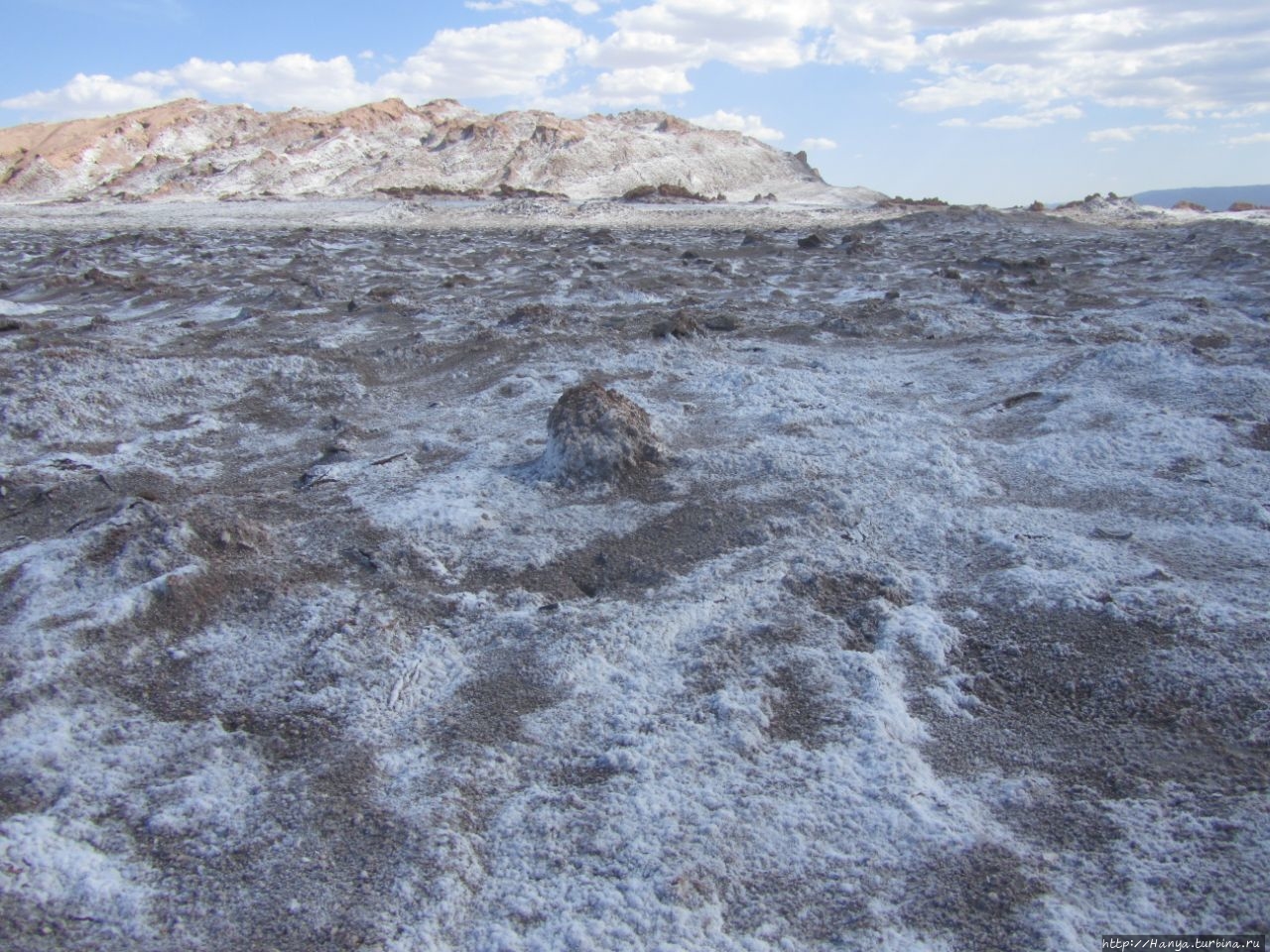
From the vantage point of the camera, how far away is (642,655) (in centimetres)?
191

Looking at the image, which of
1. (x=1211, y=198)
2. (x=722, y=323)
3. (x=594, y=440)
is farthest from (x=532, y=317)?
(x=1211, y=198)

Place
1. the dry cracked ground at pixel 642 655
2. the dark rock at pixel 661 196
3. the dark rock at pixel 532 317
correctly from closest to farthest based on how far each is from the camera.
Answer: the dry cracked ground at pixel 642 655, the dark rock at pixel 532 317, the dark rock at pixel 661 196

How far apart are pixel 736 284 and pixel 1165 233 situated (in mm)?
6404

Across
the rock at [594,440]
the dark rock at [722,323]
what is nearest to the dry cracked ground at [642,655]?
the rock at [594,440]

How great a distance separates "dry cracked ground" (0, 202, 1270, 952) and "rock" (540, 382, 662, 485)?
74 millimetres

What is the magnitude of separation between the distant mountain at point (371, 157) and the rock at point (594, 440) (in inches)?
773

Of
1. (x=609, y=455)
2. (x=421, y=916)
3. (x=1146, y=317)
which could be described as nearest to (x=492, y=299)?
(x=609, y=455)

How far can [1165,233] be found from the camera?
32.6ft

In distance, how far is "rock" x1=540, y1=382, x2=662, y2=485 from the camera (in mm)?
2729

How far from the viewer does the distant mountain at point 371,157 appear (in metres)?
23.4

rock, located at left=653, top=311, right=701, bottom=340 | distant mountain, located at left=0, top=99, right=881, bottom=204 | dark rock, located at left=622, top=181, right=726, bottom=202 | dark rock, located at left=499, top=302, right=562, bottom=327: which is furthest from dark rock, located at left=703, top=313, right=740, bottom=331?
distant mountain, located at left=0, top=99, right=881, bottom=204

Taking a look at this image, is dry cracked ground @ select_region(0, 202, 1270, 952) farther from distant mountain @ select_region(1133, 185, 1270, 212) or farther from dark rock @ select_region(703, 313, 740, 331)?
distant mountain @ select_region(1133, 185, 1270, 212)

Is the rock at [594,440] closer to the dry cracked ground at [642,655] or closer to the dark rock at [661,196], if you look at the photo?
the dry cracked ground at [642,655]

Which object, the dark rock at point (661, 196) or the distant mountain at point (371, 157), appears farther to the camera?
the distant mountain at point (371, 157)
